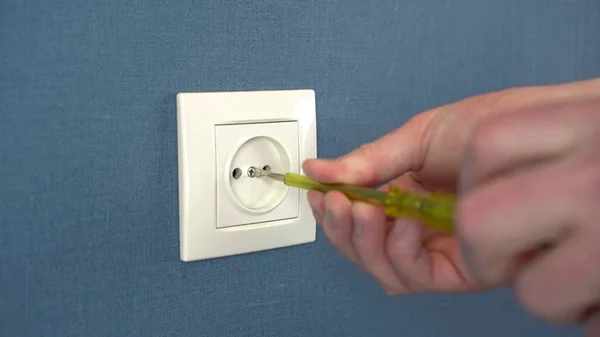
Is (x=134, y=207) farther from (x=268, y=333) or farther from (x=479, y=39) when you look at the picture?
(x=479, y=39)

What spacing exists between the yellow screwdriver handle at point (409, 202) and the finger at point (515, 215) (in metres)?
0.06

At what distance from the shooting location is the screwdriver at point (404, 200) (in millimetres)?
333

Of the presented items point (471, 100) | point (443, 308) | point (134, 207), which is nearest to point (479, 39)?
point (471, 100)

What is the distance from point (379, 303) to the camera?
24.4 inches

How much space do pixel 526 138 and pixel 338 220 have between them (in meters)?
0.20

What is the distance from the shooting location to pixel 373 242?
45 cm

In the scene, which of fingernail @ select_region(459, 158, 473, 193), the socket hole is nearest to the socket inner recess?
the socket hole

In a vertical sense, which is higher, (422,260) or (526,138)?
(526,138)

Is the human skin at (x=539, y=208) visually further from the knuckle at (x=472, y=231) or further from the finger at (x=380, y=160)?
the finger at (x=380, y=160)

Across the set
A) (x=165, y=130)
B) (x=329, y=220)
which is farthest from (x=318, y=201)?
(x=165, y=130)

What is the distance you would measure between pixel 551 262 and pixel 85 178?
329 mm

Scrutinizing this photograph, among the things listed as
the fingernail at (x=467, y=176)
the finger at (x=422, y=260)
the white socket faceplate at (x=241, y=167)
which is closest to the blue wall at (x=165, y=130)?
the white socket faceplate at (x=241, y=167)

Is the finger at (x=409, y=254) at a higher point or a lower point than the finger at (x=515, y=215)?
lower

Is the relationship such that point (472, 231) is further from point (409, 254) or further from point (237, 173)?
point (237, 173)
